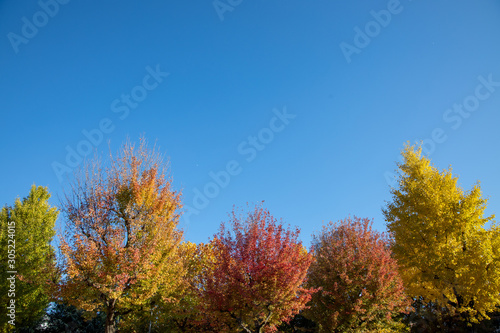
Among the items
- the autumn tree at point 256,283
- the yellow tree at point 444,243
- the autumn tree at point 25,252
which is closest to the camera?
the autumn tree at point 256,283

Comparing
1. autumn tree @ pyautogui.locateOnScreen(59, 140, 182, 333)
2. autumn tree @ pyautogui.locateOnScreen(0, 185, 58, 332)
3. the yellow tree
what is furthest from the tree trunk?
the yellow tree

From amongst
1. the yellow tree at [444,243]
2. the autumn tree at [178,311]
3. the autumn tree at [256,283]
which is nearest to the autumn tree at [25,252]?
the autumn tree at [178,311]

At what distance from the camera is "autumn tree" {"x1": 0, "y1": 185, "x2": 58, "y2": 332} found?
21.4 meters

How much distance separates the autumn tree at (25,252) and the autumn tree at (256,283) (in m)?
13.8

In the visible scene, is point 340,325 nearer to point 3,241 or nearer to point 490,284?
point 490,284

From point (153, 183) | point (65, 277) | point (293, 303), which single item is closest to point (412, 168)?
point (293, 303)

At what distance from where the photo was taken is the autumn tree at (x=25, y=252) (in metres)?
21.4

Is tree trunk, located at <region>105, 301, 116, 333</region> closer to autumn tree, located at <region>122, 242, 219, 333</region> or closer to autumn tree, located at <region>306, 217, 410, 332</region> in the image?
autumn tree, located at <region>122, 242, 219, 333</region>

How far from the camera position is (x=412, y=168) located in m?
20.2

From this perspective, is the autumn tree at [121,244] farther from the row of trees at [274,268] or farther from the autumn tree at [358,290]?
the autumn tree at [358,290]

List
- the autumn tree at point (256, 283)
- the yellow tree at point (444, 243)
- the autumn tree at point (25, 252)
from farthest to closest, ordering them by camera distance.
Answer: the autumn tree at point (25, 252), the yellow tree at point (444, 243), the autumn tree at point (256, 283)

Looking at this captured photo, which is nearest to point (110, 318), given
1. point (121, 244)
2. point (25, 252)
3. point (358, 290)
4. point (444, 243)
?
point (121, 244)

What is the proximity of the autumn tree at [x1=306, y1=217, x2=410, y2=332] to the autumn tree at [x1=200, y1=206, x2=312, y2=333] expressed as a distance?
2192 mm

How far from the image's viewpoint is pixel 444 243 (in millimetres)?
17328
